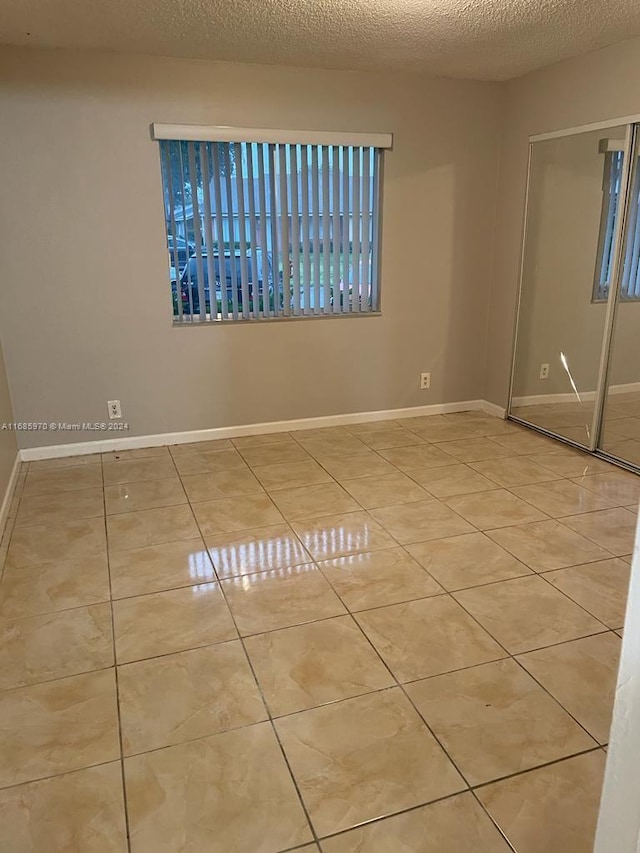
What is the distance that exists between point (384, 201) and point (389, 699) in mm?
3274

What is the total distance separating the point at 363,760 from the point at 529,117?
13.0ft

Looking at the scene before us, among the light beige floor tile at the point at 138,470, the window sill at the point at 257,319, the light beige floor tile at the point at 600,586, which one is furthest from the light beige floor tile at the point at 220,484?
the light beige floor tile at the point at 600,586

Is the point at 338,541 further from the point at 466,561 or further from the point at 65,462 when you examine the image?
the point at 65,462

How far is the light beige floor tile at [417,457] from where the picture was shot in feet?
12.4

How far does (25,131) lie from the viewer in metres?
3.42

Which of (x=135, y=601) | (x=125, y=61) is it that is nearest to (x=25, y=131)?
(x=125, y=61)

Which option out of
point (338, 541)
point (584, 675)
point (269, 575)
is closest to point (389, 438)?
point (338, 541)

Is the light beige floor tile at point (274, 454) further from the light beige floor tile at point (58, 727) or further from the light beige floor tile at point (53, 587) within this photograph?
the light beige floor tile at point (58, 727)

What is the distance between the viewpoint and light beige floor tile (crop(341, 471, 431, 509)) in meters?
3.26

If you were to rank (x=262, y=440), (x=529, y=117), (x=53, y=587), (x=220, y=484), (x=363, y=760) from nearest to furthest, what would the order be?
Answer: (x=363, y=760), (x=53, y=587), (x=220, y=484), (x=529, y=117), (x=262, y=440)

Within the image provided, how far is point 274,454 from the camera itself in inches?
156

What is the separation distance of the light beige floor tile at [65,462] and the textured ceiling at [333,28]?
89.0 inches

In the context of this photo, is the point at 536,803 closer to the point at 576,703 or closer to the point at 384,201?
the point at 576,703

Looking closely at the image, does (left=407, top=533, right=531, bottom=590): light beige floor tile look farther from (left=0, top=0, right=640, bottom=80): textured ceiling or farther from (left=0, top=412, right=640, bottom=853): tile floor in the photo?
(left=0, top=0, right=640, bottom=80): textured ceiling
